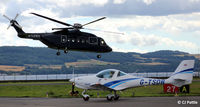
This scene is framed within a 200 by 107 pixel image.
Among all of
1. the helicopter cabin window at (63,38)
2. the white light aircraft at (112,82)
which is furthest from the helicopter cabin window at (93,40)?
the white light aircraft at (112,82)

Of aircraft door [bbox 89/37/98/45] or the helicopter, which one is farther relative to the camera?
aircraft door [bbox 89/37/98/45]

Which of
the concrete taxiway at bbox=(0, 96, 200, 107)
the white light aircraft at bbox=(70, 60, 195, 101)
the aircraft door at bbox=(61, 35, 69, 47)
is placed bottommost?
the concrete taxiway at bbox=(0, 96, 200, 107)

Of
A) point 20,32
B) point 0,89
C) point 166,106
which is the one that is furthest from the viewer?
point 0,89

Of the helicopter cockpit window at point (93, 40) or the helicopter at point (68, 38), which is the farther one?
the helicopter cockpit window at point (93, 40)

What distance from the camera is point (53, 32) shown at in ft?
157

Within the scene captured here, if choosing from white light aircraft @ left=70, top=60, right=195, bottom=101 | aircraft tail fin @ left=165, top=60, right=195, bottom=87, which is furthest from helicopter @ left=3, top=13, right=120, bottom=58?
aircraft tail fin @ left=165, top=60, right=195, bottom=87

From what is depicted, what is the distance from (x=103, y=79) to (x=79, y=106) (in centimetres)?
637

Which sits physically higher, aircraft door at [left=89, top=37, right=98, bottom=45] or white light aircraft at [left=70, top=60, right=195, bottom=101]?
aircraft door at [left=89, top=37, right=98, bottom=45]

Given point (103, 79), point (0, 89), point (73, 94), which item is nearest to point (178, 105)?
point (103, 79)

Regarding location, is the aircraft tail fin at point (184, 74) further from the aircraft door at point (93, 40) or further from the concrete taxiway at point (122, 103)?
the aircraft door at point (93, 40)

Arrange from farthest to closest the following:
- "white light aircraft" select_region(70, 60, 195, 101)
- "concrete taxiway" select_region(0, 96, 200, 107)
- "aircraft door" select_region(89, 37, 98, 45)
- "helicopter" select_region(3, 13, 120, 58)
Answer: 1. "aircraft door" select_region(89, 37, 98, 45)
2. "helicopter" select_region(3, 13, 120, 58)
3. "white light aircraft" select_region(70, 60, 195, 101)
4. "concrete taxiway" select_region(0, 96, 200, 107)

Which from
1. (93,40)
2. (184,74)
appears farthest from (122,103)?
(93,40)

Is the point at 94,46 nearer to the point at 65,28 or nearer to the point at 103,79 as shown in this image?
the point at 65,28

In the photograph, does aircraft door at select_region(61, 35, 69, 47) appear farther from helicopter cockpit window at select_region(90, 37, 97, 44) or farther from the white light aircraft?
the white light aircraft
